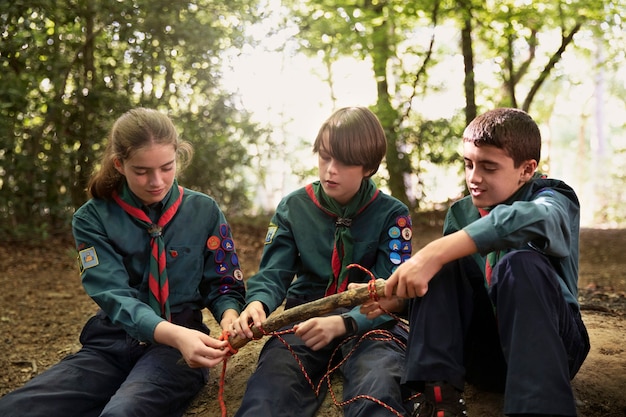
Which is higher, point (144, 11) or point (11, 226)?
point (144, 11)

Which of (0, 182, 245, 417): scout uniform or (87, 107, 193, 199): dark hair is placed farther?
(87, 107, 193, 199): dark hair

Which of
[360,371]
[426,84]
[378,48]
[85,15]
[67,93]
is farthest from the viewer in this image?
[426,84]

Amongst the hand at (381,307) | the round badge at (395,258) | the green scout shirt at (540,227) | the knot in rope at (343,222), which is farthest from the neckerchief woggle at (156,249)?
the green scout shirt at (540,227)

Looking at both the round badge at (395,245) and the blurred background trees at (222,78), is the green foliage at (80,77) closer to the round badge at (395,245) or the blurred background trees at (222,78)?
the blurred background trees at (222,78)

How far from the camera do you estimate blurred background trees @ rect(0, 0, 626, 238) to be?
604cm

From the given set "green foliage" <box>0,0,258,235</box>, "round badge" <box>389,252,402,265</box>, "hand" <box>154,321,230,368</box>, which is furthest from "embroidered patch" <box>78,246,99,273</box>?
"green foliage" <box>0,0,258,235</box>

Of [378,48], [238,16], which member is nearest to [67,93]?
[238,16]

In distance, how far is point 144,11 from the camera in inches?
240

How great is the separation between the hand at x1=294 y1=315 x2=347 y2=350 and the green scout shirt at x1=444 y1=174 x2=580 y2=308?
0.61m

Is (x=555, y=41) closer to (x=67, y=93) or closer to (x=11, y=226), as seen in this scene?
(x=67, y=93)

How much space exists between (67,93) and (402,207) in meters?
4.89

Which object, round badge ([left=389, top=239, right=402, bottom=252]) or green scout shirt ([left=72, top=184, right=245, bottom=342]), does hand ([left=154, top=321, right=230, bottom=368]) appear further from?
round badge ([left=389, top=239, right=402, bottom=252])

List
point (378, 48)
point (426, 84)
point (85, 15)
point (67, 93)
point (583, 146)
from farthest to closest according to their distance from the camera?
point (583, 146) → point (426, 84) → point (378, 48) → point (67, 93) → point (85, 15)

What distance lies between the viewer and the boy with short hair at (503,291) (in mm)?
1802
